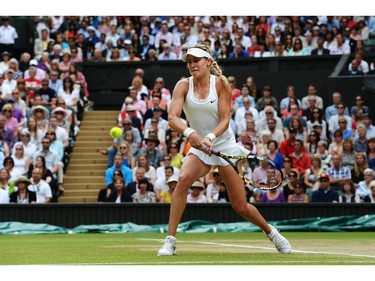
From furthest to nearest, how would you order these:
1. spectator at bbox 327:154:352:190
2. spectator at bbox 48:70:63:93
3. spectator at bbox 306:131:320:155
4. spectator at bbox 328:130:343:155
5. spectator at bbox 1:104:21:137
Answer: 1. spectator at bbox 48:70:63:93
2. spectator at bbox 1:104:21:137
3. spectator at bbox 306:131:320:155
4. spectator at bbox 328:130:343:155
5. spectator at bbox 327:154:352:190

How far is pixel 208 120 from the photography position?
1102 cm

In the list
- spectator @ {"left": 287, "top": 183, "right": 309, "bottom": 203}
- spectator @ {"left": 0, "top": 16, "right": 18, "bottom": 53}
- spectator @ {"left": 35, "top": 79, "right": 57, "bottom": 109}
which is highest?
spectator @ {"left": 0, "top": 16, "right": 18, "bottom": 53}

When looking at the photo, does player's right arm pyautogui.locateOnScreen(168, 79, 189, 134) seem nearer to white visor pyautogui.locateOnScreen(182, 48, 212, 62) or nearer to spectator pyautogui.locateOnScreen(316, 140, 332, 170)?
white visor pyautogui.locateOnScreen(182, 48, 212, 62)

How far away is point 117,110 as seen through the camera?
88.9ft

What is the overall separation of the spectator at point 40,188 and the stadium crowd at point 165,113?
0.02 m

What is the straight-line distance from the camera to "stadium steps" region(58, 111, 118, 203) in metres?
22.3

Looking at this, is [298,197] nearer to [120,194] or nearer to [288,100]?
[120,194]

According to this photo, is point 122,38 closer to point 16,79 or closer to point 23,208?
point 16,79

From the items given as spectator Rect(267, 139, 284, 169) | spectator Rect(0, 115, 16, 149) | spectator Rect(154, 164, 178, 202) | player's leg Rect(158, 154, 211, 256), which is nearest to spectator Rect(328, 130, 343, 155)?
spectator Rect(267, 139, 284, 169)

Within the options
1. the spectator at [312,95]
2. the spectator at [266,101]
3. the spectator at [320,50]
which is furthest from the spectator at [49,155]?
the spectator at [320,50]

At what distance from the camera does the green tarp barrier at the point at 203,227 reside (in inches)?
743

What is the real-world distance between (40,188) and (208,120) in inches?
398

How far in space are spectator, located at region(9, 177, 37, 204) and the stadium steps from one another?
5.77 ft

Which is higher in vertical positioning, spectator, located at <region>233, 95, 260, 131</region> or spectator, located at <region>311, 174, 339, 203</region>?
spectator, located at <region>233, 95, 260, 131</region>
